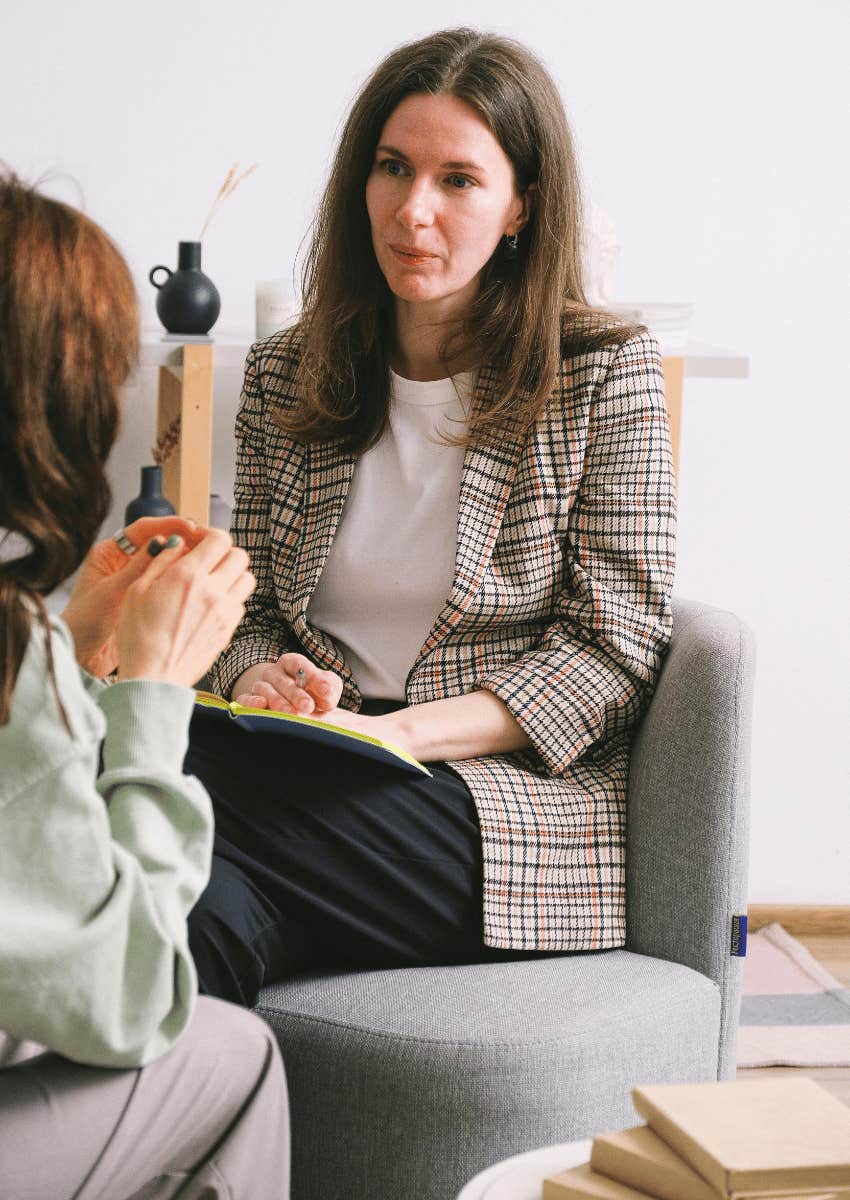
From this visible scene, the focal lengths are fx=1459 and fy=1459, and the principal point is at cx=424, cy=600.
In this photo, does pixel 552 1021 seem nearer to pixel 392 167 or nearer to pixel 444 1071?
pixel 444 1071

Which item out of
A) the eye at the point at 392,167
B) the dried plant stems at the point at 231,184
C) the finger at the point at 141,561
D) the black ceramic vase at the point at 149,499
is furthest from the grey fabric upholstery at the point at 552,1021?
the dried plant stems at the point at 231,184

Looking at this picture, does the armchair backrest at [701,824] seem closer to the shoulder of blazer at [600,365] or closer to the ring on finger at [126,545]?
the shoulder of blazer at [600,365]

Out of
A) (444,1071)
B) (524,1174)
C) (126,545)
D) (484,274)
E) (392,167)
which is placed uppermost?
(392,167)

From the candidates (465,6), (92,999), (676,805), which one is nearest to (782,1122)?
(92,999)

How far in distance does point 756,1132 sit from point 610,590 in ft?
2.66

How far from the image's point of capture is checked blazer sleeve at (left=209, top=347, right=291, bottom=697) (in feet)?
5.80

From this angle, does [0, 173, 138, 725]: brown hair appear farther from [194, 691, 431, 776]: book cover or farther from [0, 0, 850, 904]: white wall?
[0, 0, 850, 904]: white wall

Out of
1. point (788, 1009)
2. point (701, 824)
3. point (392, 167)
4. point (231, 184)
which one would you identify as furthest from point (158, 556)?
point (788, 1009)

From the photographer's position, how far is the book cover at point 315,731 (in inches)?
53.0

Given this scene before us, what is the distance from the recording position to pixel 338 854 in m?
1.41

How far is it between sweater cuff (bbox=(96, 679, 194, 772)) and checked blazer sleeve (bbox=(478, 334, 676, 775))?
67 centimetres

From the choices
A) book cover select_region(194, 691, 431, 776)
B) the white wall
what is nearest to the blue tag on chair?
book cover select_region(194, 691, 431, 776)

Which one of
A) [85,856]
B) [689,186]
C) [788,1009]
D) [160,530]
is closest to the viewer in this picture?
[85,856]

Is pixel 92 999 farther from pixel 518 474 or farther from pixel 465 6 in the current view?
pixel 465 6
